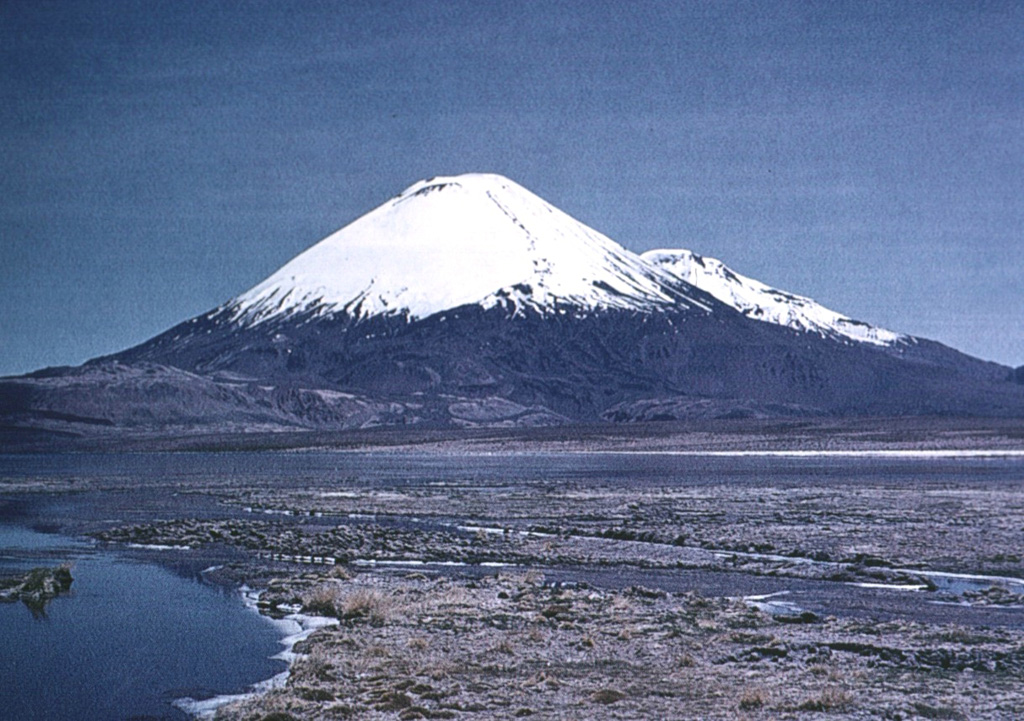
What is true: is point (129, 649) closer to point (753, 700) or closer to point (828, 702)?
point (753, 700)

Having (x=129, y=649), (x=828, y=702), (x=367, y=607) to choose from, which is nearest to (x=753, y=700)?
(x=828, y=702)

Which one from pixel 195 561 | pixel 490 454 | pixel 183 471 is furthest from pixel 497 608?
pixel 490 454

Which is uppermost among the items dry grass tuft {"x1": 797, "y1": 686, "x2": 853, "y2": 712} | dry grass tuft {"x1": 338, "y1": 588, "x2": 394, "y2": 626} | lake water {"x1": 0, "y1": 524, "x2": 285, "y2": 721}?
dry grass tuft {"x1": 338, "y1": 588, "x2": 394, "y2": 626}

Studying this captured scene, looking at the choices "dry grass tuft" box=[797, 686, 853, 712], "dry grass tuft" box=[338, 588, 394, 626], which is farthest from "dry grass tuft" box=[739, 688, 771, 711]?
"dry grass tuft" box=[338, 588, 394, 626]

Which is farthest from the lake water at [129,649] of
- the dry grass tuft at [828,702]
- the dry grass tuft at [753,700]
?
the dry grass tuft at [828,702]

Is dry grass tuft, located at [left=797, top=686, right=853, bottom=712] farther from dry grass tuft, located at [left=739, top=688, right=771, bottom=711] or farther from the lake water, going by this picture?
the lake water

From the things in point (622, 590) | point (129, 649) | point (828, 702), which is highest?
point (622, 590)
